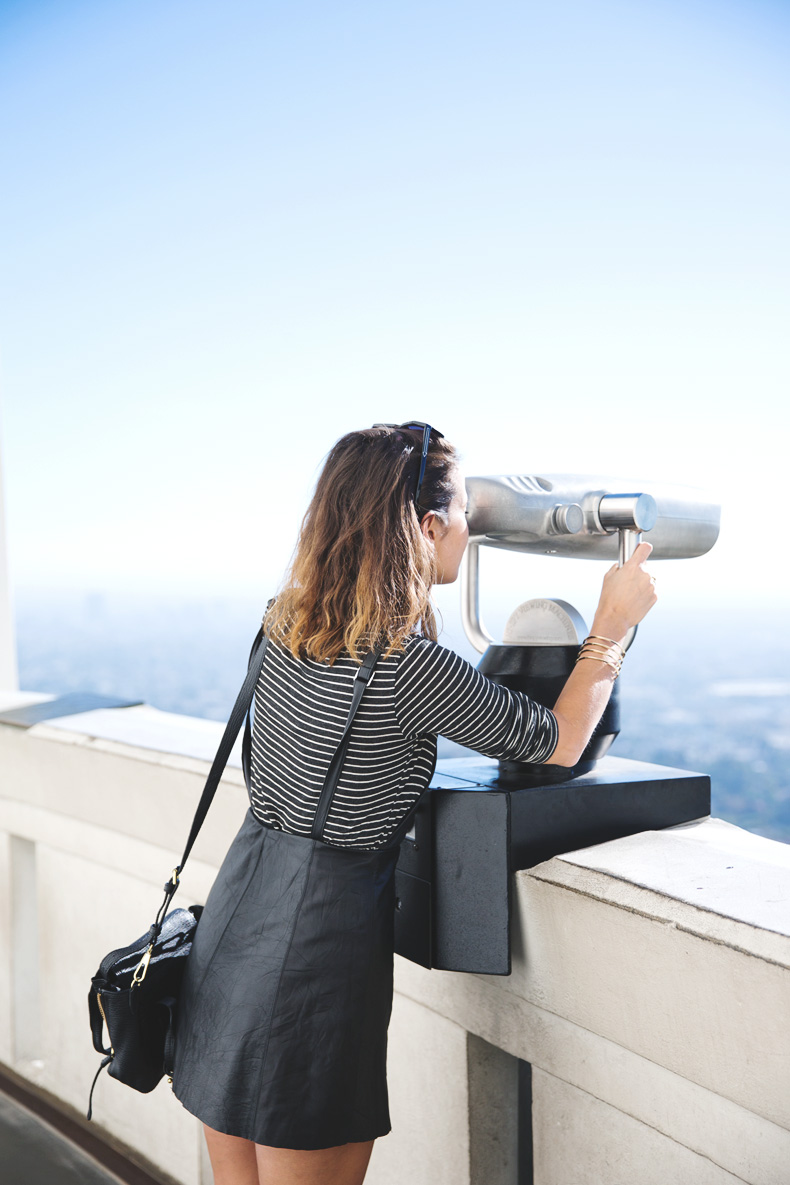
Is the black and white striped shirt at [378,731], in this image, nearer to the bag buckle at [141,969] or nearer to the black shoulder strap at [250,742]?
the black shoulder strap at [250,742]

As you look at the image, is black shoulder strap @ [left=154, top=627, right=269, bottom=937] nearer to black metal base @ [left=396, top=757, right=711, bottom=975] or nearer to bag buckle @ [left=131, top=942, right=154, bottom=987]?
bag buckle @ [left=131, top=942, right=154, bottom=987]

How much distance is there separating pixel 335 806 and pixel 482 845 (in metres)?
0.17

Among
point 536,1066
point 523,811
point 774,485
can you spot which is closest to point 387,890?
point 523,811

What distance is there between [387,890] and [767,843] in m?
0.44

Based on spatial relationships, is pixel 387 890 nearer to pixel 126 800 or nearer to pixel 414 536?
pixel 414 536

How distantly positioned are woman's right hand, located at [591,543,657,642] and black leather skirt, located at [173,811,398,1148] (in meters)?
0.33

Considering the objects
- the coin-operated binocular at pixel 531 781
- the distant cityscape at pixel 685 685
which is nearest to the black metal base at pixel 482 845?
the coin-operated binocular at pixel 531 781

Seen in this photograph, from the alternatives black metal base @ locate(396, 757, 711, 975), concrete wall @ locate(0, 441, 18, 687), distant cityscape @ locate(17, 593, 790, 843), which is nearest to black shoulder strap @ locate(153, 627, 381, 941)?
black metal base @ locate(396, 757, 711, 975)

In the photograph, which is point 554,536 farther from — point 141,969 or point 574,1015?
point 141,969

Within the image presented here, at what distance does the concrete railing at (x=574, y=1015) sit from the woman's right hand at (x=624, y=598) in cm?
23

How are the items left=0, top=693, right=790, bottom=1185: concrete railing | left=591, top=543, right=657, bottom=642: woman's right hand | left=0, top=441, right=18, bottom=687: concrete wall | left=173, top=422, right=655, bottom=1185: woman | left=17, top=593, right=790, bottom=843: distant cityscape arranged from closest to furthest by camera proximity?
left=0, top=693, right=790, bottom=1185: concrete railing, left=173, top=422, right=655, bottom=1185: woman, left=591, top=543, right=657, bottom=642: woman's right hand, left=0, top=441, right=18, bottom=687: concrete wall, left=17, top=593, right=790, bottom=843: distant cityscape

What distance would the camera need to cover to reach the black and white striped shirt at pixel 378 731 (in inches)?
37.7

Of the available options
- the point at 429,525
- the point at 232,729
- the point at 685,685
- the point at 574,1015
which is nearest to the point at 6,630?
the point at 232,729

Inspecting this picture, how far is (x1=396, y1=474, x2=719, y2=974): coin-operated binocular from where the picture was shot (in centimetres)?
105
